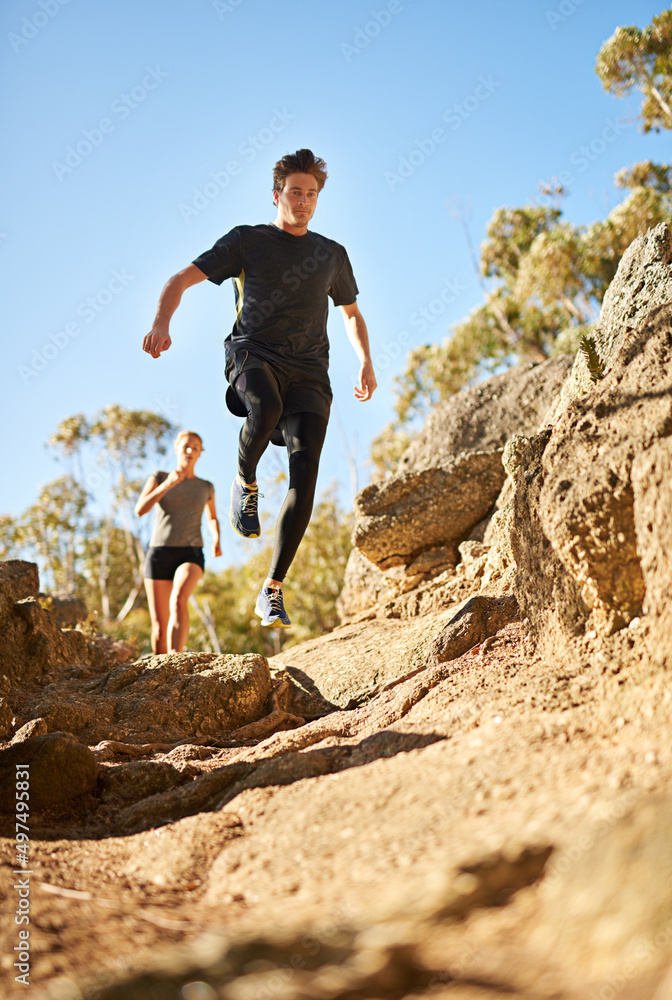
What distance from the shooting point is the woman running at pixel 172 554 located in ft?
18.5

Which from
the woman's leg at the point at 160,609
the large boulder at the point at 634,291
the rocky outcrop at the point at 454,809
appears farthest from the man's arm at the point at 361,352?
the woman's leg at the point at 160,609

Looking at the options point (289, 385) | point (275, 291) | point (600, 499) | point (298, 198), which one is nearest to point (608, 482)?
point (600, 499)

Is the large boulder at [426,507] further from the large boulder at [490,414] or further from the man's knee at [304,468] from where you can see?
the man's knee at [304,468]

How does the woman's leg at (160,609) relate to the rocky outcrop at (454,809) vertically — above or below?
above

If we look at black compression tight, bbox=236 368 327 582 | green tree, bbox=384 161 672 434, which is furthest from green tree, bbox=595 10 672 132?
black compression tight, bbox=236 368 327 582

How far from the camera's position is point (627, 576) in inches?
82.5

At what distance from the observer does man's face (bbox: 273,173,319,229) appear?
3594 millimetres

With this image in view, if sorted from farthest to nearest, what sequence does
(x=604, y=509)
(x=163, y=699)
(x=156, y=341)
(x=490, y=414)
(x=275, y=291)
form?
(x=490, y=414), (x=163, y=699), (x=275, y=291), (x=156, y=341), (x=604, y=509)

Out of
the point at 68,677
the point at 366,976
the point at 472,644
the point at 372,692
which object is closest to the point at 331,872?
the point at 366,976

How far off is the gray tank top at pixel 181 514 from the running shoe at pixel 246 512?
2.25 meters

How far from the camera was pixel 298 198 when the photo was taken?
3.60 metres

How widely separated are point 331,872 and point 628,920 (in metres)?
0.67

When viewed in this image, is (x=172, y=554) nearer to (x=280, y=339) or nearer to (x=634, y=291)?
(x=280, y=339)

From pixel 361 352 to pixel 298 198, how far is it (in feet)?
3.20
